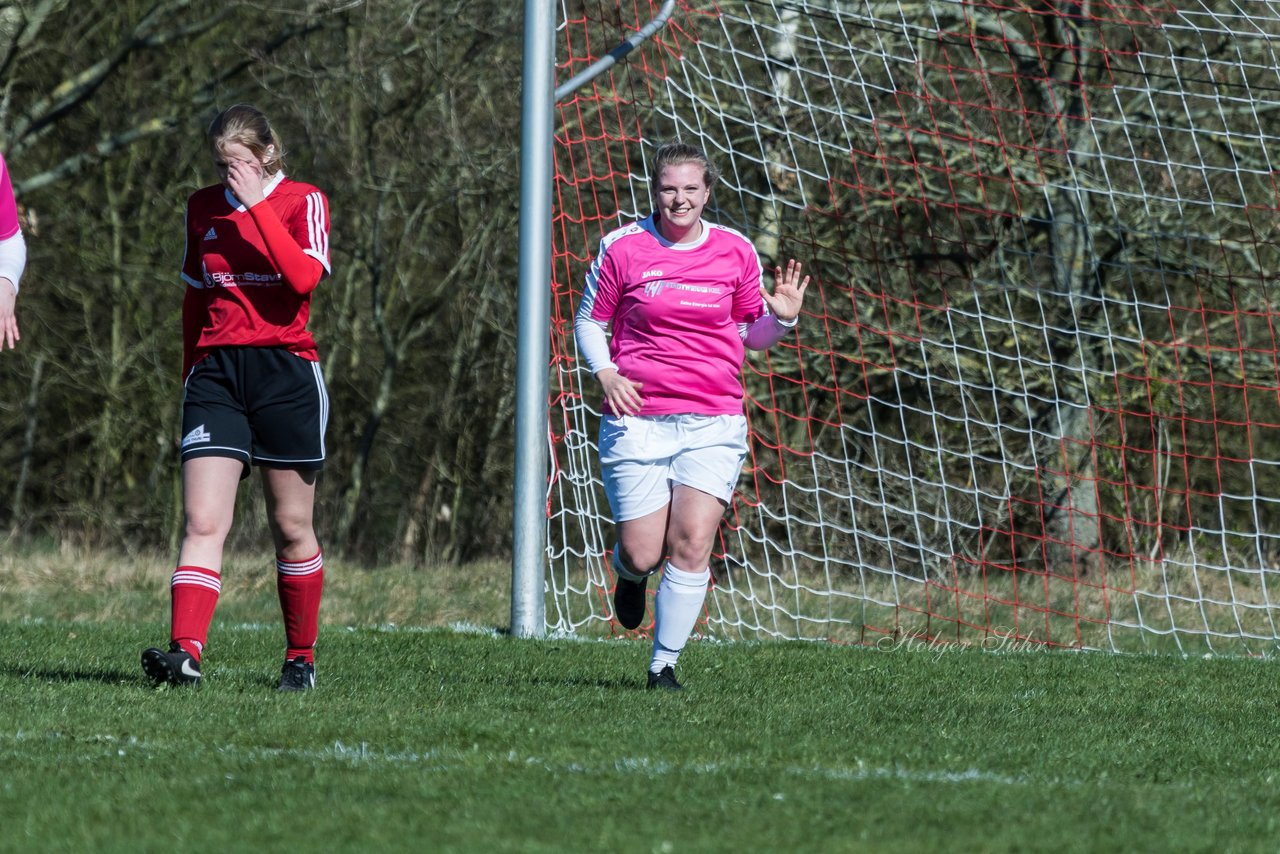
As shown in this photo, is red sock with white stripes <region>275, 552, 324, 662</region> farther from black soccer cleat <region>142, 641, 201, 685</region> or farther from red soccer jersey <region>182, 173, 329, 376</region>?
red soccer jersey <region>182, 173, 329, 376</region>

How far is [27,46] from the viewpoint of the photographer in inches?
561

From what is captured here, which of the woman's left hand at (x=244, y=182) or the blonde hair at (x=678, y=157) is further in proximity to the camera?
the blonde hair at (x=678, y=157)

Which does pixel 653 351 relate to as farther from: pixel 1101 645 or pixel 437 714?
pixel 1101 645

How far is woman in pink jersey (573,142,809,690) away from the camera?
5180 millimetres

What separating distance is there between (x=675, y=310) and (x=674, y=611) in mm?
1006

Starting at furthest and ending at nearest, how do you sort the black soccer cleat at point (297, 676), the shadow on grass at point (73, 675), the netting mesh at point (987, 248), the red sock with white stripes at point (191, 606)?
the netting mesh at point (987, 248) < the shadow on grass at point (73, 675) < the black soccer cleat at point (297, 676) < the red sock with white stripes at point (191, 606)

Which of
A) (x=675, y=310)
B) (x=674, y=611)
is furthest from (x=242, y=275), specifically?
(x=674, y=611)

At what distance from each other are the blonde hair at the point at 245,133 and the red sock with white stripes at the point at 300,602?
4.10ft

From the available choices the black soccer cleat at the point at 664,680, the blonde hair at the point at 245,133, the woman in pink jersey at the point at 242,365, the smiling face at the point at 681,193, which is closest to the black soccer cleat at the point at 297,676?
→ the woman in pink jersey at the point at 242,365

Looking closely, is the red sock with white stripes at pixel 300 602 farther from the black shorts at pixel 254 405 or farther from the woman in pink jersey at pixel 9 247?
the woman in pink jersey at pixel 9 247

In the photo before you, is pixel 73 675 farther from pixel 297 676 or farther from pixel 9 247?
pixel 9 247

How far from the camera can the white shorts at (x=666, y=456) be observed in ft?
17.0

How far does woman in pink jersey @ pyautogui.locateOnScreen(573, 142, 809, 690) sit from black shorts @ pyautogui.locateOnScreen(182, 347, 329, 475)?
984 mm

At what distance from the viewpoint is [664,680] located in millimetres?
5113
